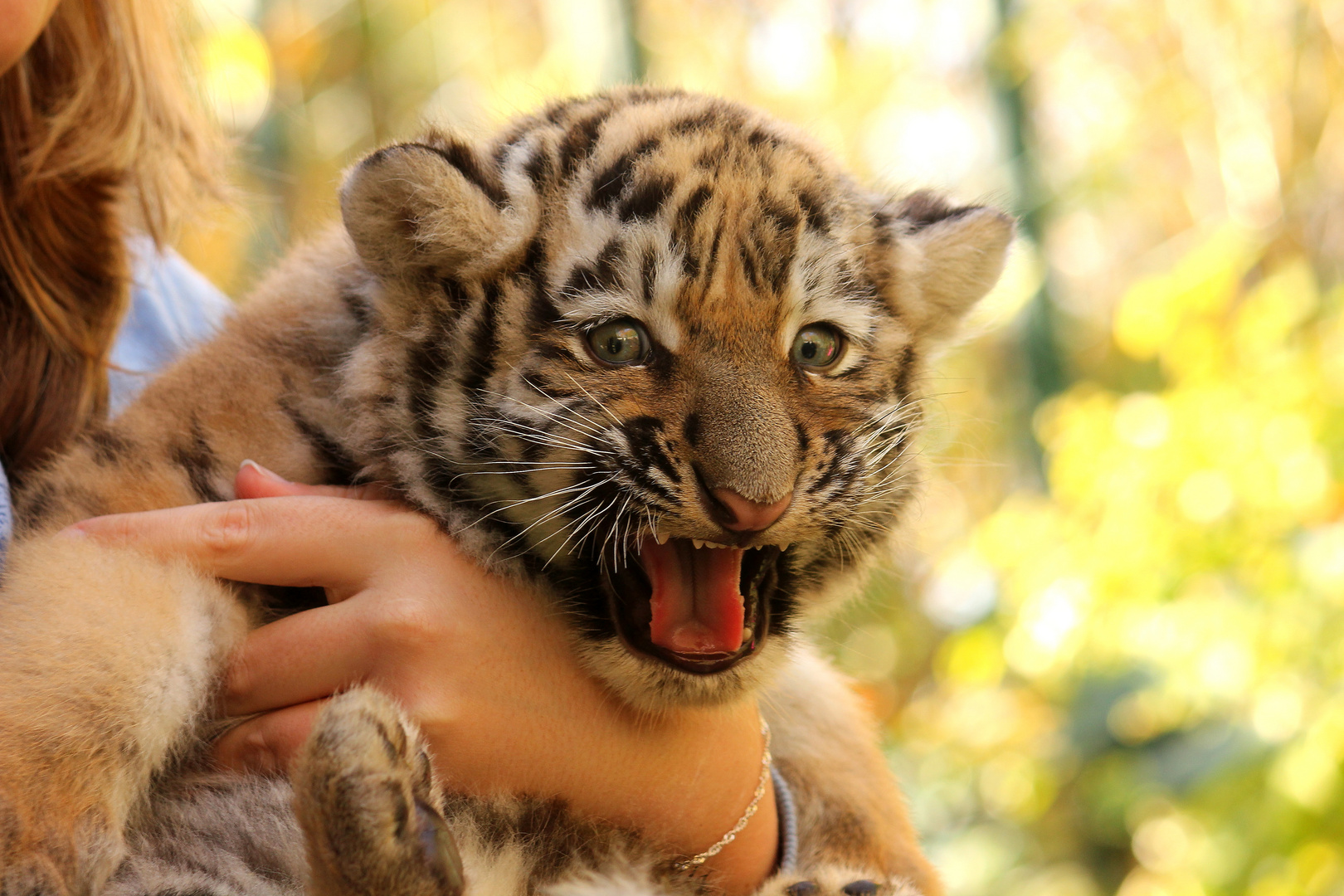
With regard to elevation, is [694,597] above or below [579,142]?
below

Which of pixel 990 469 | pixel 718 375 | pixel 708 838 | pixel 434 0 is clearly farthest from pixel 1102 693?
pixel 434 0

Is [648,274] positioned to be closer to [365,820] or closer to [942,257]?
[942,257]

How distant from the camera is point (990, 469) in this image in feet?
→ 20.2

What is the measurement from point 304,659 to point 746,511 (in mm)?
701

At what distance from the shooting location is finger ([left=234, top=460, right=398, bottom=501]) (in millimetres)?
1894

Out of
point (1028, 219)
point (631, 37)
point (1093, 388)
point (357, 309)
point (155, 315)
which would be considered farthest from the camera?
point (631, 37)

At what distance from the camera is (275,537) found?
5.82ft

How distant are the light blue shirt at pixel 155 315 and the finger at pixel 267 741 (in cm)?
90

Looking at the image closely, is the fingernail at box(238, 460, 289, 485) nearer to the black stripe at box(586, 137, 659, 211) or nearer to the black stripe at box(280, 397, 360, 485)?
the black stripe at box(280, 397, 360, 485)

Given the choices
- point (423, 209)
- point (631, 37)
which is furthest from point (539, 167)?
point (631, 37)

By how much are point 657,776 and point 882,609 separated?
15.4 ft

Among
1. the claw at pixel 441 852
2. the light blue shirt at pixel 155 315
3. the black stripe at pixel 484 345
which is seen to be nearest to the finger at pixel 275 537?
the black stripe at pixel 484 345

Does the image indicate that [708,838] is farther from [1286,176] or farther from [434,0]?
[434,0]

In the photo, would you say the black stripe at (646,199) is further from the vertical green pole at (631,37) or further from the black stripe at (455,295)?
the vertical green pole at (631,37)
